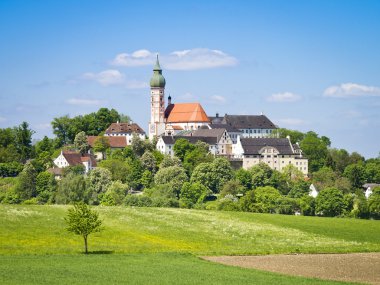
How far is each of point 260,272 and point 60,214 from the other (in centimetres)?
2765

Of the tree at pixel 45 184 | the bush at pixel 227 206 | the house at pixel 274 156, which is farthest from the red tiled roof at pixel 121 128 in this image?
the bush at pixel 227 206

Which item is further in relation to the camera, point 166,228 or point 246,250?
point 166,228

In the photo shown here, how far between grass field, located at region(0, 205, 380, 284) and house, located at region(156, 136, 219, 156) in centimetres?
6948

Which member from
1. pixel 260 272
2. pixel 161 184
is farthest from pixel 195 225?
pixel 161 184

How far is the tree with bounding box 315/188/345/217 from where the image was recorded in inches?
3925

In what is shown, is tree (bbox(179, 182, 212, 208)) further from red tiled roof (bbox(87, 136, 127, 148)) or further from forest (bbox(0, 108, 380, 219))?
red tiled roof (bbox(87, 136, 127, 148))

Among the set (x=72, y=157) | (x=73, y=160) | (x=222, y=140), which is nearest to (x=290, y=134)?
(x=222, y=140)

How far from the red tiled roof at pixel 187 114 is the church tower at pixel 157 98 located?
3.23m

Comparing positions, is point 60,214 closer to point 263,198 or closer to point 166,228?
point 166,228

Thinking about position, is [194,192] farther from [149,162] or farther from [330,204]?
[330,204]

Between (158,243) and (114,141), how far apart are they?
333 ft

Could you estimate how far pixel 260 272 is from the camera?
42781 millimetres

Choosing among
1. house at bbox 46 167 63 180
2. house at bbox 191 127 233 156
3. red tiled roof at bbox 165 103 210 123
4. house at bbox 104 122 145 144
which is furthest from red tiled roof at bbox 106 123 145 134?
house at bbox 46 167 63 180

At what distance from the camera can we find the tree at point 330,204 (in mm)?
99688
